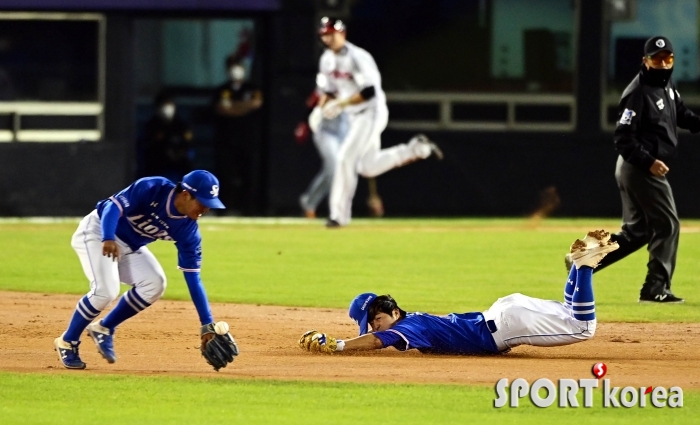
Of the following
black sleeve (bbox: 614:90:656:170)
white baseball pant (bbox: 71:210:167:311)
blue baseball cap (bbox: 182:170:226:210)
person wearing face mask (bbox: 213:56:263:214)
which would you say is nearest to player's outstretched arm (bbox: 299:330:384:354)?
white baseball pant (bbox: 71:210:167:311)

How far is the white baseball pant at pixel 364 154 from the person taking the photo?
18234mm

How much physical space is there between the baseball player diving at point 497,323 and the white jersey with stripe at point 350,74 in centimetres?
924

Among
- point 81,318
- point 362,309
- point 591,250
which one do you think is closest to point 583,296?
point 591,250

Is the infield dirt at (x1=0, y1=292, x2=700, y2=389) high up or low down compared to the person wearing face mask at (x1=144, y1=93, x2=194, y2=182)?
down

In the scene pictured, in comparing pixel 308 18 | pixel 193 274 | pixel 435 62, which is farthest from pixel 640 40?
pixel 193 274

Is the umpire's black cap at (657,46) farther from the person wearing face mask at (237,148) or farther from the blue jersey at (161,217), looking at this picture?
the person wearing face mask at (237,148)

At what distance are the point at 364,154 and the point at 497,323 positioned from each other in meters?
9.51

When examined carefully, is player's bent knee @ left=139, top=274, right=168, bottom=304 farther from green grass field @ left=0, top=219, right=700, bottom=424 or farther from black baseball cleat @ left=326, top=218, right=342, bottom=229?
black baseball cleat @ left=326, top=218, right=342, bottom=229

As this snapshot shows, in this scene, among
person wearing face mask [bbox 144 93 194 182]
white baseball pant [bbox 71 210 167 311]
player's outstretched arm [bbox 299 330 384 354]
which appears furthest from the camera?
person wearing face mask [bbox 144 93 194 182]

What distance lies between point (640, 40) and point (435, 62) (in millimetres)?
3082

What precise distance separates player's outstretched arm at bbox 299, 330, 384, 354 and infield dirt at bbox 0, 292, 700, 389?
6cm

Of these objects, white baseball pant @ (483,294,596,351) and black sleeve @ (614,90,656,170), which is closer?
white baseball pant @ (483,294,596,351)

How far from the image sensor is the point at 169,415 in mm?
7004

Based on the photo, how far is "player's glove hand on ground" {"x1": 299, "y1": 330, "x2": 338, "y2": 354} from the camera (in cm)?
894
